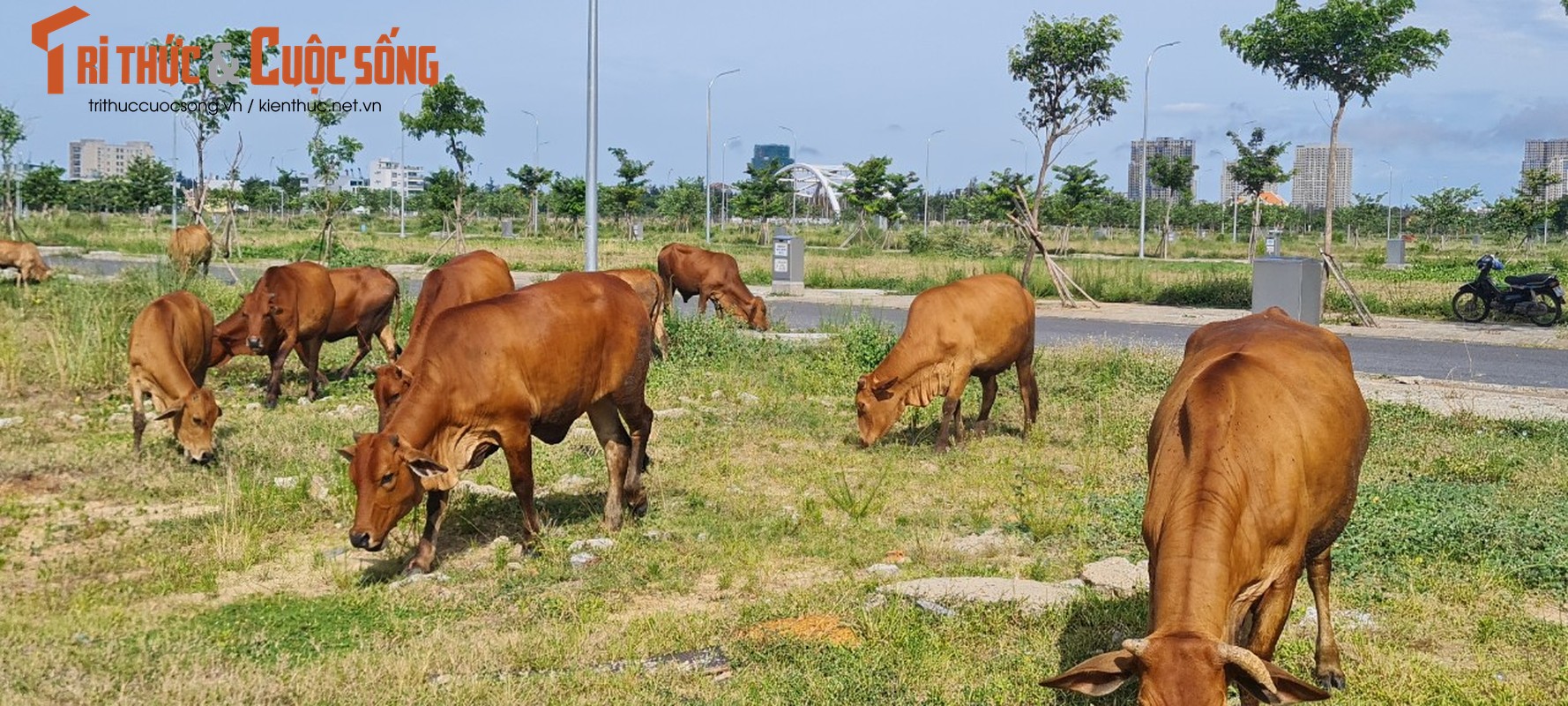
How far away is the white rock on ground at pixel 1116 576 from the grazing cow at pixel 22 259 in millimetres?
23870

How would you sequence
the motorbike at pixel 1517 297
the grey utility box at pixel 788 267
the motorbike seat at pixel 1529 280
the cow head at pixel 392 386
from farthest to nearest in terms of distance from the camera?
the grey utility box at pixel 788 267, the motorbike seat at pixel 1529 280, the motorbike at pixel 1517 297, the cow head at pixel 392 386

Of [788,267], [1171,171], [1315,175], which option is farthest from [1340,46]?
[1315,175]

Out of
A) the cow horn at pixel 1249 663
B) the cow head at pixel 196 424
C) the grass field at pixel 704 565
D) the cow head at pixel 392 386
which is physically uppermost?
the cow head at pixel 392 386

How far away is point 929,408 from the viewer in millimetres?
14336

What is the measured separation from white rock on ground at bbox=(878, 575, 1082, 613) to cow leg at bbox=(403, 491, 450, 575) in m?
2.82

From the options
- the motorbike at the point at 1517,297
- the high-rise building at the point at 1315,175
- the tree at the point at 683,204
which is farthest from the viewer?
the high-rise building at the point at 1315,175

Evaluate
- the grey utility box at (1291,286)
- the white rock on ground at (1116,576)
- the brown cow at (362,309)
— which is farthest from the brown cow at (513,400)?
the grey utility box at (1291,286)

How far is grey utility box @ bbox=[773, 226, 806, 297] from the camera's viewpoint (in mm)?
30781

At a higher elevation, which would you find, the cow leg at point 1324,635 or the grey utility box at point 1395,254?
the grey utility box at point 1395,254

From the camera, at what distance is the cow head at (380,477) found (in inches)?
305

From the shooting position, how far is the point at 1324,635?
6520mm

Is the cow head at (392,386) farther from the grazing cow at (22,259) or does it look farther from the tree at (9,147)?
the tree at (9,147)

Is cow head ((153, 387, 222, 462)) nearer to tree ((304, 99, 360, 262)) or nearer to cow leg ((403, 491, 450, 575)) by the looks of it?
cow leg ((403, 491, 450, 575))

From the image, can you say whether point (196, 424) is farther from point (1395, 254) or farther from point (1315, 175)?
point (1315, 175)
